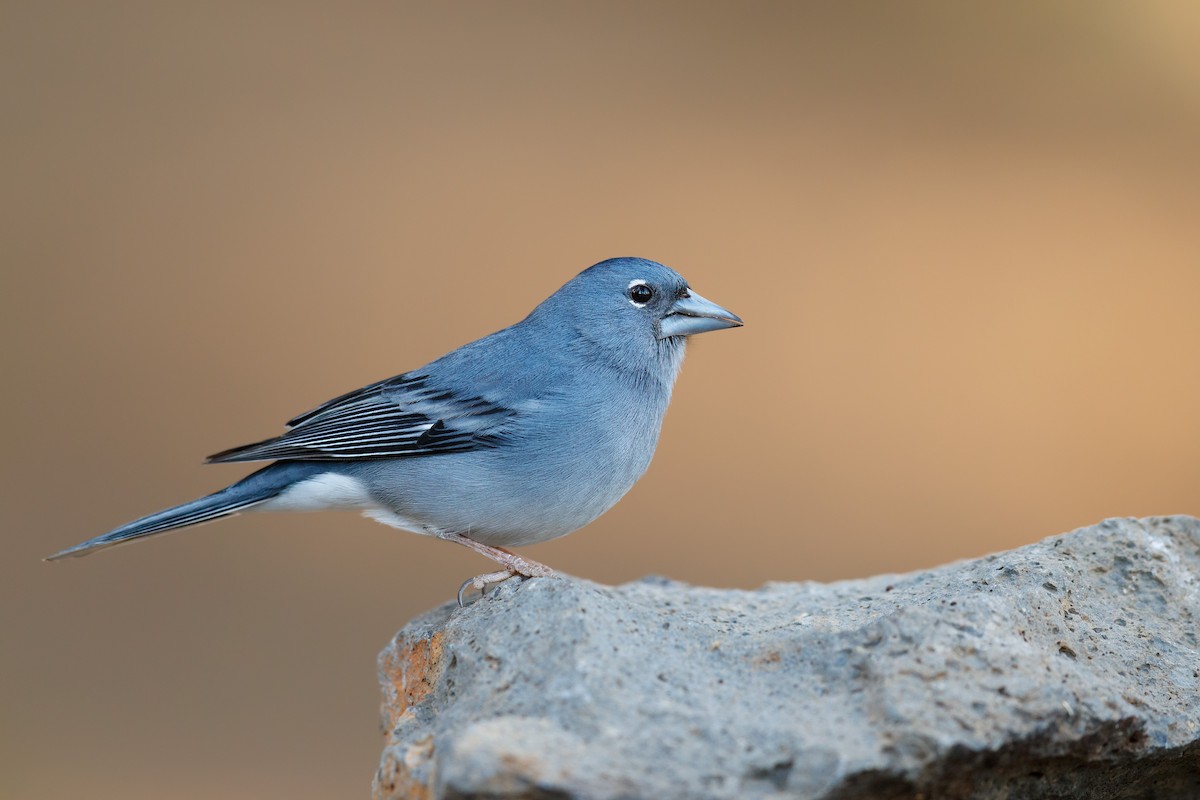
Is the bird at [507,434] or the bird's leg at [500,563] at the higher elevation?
the bird at [507,434]

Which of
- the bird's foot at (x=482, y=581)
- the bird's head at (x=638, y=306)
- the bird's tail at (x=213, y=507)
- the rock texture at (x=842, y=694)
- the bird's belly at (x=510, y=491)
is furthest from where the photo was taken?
the bird's head at (x=638, y=306)

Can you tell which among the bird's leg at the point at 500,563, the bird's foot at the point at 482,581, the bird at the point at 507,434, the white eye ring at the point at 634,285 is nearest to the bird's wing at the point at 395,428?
the bird at the point at 507,434

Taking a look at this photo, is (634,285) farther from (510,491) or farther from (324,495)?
(324,495)

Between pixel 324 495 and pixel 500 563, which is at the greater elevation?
pixel 324 495

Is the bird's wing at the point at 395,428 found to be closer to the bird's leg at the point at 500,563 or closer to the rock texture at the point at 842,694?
the bird's leg at the point at 500,563

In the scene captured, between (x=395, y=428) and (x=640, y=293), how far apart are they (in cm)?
135

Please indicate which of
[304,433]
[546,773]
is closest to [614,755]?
[546,773]

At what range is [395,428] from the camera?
517cm

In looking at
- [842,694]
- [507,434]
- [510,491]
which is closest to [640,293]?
[507,434]

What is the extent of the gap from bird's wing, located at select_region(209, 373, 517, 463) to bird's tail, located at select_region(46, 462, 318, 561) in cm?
7

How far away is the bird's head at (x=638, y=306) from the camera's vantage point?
212 inches

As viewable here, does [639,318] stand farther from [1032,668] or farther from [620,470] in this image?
[1032,668]

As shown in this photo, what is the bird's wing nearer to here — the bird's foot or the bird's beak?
the bird's foot

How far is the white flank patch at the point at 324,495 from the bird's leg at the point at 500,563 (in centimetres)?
43
